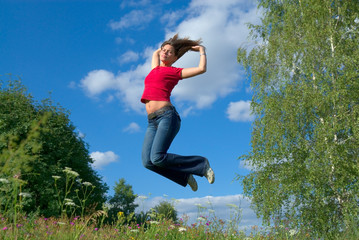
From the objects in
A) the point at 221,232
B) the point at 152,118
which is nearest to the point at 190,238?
the point at 221,232

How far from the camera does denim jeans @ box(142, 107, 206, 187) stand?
17.2 feet

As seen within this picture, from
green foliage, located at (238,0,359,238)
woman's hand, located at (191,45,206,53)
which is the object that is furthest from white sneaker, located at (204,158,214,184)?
green foliage, located at (238,0,359,238)

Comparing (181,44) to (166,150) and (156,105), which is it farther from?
(166,150)

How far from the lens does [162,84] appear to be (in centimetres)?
550

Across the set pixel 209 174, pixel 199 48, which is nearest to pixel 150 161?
pixel 209 174

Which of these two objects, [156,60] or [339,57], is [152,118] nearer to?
[156,60]

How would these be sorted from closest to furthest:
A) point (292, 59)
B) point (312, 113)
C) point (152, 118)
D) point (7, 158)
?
1. point (7, 158)
2. point (152, 118)
3. point (312, 113)
4. point (292, 59)

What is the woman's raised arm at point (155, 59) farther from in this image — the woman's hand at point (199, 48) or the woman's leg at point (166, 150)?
the woman's leg at point (166, 150)

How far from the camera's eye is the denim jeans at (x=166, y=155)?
523cm

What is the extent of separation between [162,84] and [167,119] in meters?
0.55

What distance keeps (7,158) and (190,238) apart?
135 inches

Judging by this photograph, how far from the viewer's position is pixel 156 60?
604cm

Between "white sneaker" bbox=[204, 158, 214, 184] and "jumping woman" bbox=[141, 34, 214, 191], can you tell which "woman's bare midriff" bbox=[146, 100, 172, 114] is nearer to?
"jumping woman" bbox=[141, 34, 214, 191]

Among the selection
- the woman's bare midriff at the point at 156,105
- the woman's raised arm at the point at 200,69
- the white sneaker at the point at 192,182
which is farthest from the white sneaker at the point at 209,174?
the woman's raised arm at the point at 200,69
